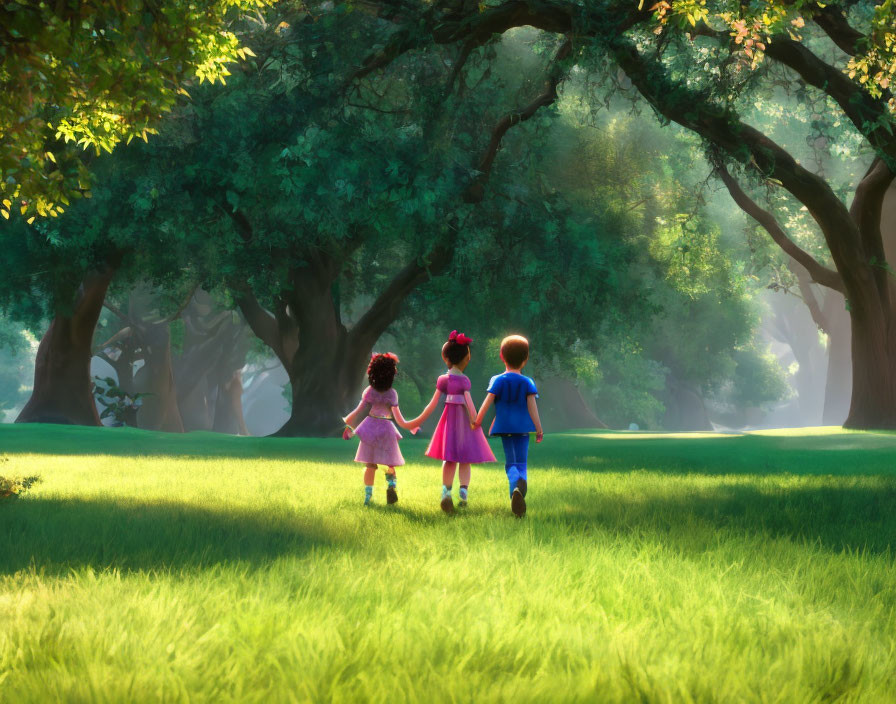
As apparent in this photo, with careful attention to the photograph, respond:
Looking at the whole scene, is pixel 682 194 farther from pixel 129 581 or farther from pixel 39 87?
pixel 129 581

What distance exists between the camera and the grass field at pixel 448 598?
348 cm

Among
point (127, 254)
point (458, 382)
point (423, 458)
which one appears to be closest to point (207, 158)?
point (127, 254)

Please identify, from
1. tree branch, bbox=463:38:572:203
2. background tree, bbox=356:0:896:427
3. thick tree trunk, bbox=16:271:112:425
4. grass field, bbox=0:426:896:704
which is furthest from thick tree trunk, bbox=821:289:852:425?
grass field, bbox=0:426:896:704

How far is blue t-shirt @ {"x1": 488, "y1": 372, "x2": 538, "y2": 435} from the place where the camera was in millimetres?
8930

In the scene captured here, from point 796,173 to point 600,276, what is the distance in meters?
8.68

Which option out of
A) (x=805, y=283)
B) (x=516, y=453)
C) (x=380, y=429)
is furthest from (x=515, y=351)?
(x=805, y=283)

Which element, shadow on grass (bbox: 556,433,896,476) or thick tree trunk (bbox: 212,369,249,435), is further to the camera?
thick tree trunk (bbox: 212,369,249,435)

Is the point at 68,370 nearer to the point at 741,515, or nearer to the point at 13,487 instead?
the point at 13,487

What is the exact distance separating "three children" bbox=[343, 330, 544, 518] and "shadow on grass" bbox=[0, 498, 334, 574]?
1.59m

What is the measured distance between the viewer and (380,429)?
9.84 meters

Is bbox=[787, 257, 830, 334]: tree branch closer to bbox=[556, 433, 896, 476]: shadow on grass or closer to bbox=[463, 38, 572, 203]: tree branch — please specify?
bbox=[556, 433, 896, 476]: shadow on grass

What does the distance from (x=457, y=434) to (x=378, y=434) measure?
923 mm

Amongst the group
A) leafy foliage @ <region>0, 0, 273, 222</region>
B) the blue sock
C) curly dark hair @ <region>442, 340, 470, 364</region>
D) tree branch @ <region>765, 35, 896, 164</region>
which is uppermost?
tree branch @ <region>765, 35, 896, 164</region>

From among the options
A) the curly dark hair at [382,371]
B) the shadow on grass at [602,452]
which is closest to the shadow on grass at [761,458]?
the shadow on grass at [602,452]
